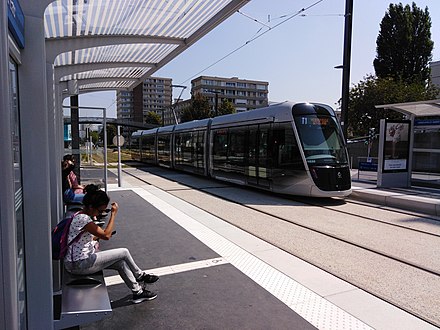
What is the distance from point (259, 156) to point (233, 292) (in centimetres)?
817

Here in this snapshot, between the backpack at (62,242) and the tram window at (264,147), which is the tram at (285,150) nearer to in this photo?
the tram window at (264,147)

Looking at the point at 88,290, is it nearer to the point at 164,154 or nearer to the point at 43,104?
the point at 43,104

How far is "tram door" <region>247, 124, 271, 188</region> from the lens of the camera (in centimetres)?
1160

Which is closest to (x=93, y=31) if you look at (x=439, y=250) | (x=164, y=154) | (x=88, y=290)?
(x=88, y=290)

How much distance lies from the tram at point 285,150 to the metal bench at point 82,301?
25.3 feet

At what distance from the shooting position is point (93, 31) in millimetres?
5688

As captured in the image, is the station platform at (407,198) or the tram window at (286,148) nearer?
the station platform at (407,198)

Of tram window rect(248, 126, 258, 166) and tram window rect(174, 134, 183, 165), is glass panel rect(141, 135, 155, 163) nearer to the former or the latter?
tram window rect(174, 134, 183, 165)

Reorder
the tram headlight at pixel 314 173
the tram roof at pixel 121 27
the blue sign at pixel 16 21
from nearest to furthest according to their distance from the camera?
the blue sign at pixel 16 21 → the tram roof at pixel 121 27 → the tram headlight at pixel 314 173

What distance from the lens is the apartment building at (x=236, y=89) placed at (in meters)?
102

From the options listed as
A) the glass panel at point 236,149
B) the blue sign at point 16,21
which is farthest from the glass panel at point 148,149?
the blue sign at point 16,21

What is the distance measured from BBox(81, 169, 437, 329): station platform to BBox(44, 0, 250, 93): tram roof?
313 cm

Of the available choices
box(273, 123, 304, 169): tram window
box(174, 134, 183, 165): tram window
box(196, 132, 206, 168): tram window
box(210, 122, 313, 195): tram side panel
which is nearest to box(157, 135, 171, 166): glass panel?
box(174, 134, 183, 165): tram window

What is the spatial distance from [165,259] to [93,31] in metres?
3.75
